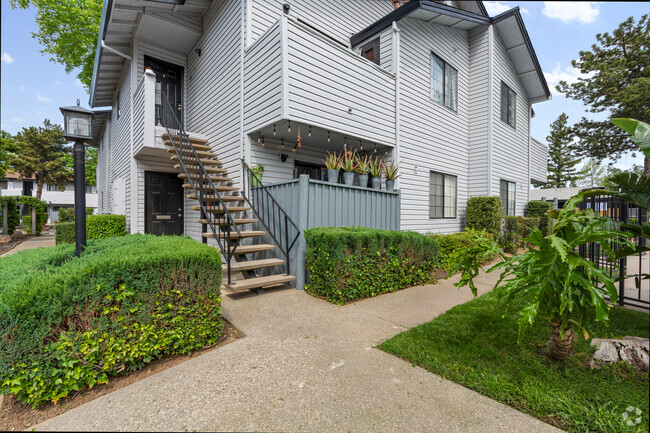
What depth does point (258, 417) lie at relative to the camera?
6.28 feet

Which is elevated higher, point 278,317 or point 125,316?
point 125,316

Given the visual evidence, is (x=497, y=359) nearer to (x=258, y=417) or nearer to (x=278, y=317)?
(x=258, y=417)

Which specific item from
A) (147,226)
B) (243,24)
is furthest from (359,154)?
(147,226)

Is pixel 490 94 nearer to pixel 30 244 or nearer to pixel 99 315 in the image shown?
pixel 99 315

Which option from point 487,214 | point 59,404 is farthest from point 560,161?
point 59,404

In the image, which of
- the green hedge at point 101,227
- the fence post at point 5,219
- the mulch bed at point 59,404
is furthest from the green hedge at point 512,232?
the fence post at point 5,219

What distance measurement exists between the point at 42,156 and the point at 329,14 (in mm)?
34407

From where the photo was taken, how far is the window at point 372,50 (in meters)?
8.15

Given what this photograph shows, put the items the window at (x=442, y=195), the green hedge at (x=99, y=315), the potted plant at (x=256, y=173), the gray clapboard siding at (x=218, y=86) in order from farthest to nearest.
Answer: the window at (x=442, y=195) < the gray clapboard siding at (x=218, y=86) < the potted plant at (x=256, y=173) < the green hedge at (x=99, y=315)

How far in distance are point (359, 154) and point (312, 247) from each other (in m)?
4.58

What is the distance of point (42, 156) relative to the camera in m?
28.0

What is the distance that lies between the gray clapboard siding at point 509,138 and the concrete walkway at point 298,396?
9.44 meters

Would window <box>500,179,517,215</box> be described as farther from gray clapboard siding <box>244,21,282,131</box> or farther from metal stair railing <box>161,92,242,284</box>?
metal stair railing <box>161,92,242,284</box>

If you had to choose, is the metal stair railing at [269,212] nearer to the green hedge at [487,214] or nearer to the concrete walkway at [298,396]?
the concrete walkway at [298,396]
